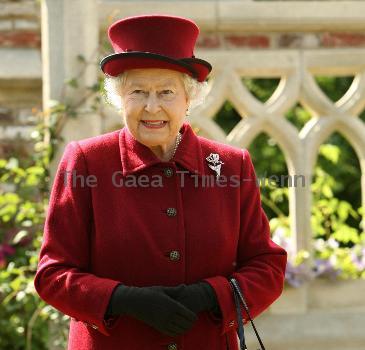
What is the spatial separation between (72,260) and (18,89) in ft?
7.57

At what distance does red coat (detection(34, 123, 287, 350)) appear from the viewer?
217 centimetres

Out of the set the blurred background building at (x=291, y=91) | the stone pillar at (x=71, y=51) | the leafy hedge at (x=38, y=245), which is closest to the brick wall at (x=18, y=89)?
the leafy hedge at (x=38, y=245)

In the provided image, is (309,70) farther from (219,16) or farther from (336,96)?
(336,96)

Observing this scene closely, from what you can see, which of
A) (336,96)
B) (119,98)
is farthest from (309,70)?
(336,96)

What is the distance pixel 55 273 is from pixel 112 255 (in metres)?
0.14

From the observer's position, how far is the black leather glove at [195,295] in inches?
82.7

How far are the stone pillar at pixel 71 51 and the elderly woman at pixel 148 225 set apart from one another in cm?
140

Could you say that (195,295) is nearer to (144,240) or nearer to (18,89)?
(144,240)

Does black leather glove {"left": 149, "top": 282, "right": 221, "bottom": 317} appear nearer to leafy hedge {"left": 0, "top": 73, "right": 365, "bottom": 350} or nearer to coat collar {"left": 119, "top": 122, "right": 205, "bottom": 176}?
coat collar {"left": 119, "top": 122, "right": 205, "bottom": 176}

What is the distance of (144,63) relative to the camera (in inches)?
85.0

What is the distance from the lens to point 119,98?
89.2 inches

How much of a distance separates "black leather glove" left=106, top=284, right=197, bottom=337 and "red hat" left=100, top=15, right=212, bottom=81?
540 millimetres

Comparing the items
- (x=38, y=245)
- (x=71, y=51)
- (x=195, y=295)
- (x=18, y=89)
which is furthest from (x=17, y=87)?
(x=195, y=295)

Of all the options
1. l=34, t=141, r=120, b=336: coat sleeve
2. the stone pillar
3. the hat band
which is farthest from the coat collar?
the stone pillar
